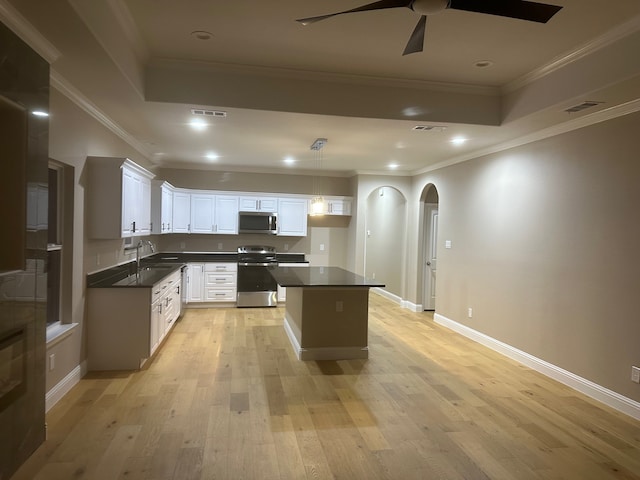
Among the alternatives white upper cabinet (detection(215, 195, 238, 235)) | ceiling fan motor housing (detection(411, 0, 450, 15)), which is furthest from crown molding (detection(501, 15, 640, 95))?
white upper cabinet (detection(215, 195, 238, 235))

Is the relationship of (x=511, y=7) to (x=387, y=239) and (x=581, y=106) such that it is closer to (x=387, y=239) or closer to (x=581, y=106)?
(x=581, y=106)

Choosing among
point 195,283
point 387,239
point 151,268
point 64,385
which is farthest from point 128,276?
point 387,239

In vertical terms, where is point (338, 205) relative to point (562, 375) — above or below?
above

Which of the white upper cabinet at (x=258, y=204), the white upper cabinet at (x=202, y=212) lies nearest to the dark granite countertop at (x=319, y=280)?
the white upper cabinet at (x=258, y=204)

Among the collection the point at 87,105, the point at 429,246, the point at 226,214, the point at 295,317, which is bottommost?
the point at 295,317

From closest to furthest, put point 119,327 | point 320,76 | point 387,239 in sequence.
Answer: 1. point 320,76
2. point 119,327
3. point 387,239

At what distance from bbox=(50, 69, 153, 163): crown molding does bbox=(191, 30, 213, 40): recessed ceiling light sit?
107cm

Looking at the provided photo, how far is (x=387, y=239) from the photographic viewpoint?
9.15 m

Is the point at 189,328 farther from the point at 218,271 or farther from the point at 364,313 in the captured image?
the point at 364,313

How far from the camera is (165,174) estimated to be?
7758 millimetres

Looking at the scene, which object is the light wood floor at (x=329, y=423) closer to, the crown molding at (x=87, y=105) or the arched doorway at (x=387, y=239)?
the crown molding at (x=87, y=105)

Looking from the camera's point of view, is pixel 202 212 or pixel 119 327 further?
pixel 202 212

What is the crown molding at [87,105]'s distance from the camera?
3195mm

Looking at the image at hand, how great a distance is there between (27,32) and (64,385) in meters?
2.75
